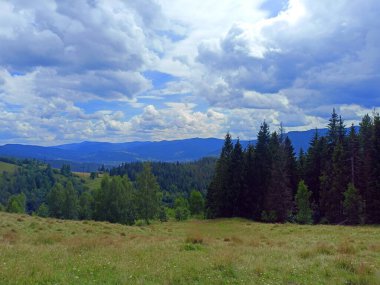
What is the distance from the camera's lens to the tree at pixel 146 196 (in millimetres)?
77125

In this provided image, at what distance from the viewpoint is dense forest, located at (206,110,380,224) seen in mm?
48688

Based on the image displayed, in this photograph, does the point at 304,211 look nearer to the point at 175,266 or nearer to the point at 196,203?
the point at 175,266

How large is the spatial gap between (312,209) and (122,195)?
50.3 m

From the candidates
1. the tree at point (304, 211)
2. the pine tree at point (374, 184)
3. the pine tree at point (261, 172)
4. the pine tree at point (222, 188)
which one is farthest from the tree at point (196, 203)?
the pine tree at point (374, 184)

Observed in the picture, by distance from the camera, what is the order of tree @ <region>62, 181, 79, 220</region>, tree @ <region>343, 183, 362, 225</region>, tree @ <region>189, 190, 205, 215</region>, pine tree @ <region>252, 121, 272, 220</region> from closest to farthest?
tree @ <region>343, 183, 362, 225</region>
pine tree @ <region>252, 121, 272, 220</region>
tree @ <region>189, 190, 205, 215</region>
tree @ <region>62, 181, 79, 220</region>

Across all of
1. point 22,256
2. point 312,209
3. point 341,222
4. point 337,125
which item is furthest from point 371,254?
point 337,125

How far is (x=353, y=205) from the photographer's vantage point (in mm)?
46219

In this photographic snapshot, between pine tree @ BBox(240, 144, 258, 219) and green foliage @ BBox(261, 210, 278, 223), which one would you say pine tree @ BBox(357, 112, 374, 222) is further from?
pine tree @ BBox(240, 144, 258, 219)

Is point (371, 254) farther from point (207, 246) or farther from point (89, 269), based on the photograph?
point (89, 269)

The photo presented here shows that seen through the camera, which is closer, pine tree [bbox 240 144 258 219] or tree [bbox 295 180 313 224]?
tree [bbox 295 180 313 224]

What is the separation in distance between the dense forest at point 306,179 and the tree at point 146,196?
1421 centimetres

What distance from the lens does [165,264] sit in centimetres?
1255

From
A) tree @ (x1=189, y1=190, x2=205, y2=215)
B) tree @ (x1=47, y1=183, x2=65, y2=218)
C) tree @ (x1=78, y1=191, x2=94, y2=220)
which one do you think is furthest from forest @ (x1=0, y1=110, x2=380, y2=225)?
tree @ (x1=47, y1=183, x2=65, y2=218)

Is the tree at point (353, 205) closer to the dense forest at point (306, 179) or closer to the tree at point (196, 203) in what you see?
the dense forest at point (306, 179)
